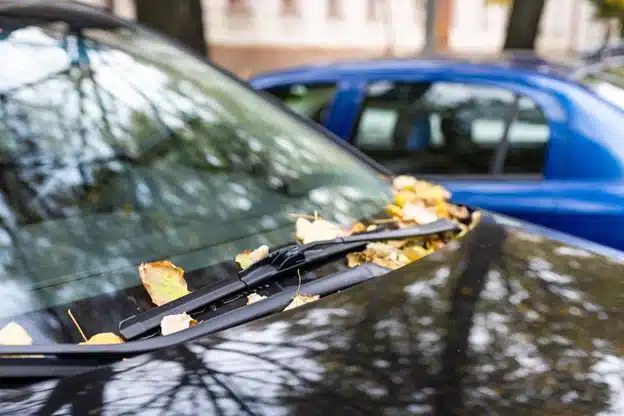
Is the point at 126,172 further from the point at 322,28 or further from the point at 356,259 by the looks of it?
the point at 322,28

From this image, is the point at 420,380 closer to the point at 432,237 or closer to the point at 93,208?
the point at 432,237

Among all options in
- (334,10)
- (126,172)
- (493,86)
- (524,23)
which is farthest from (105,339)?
(334,10)

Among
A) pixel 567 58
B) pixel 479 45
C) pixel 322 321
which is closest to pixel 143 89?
pixel 322 321

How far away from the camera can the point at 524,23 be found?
871cm

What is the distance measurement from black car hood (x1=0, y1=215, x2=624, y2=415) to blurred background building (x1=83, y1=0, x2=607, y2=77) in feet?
52.0

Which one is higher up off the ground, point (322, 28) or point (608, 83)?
point (608, 83)

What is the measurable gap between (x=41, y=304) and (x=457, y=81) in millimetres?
2337

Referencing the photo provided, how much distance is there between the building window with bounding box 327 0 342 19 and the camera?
19.1 m

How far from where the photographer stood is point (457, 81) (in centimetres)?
343

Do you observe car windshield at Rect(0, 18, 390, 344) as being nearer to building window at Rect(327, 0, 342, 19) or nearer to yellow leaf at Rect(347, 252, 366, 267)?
yellow leaf at Rect(347, 252, 366, 267)

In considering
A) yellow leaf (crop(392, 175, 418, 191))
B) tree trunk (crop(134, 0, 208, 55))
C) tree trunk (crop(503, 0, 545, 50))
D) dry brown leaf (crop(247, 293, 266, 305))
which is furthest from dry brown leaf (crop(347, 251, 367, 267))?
tree trunk (crop(503, 0, 545, 50))

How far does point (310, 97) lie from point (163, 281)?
7.44 feet

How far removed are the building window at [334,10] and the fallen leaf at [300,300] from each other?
1811cm

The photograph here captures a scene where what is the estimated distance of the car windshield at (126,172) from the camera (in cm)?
174
